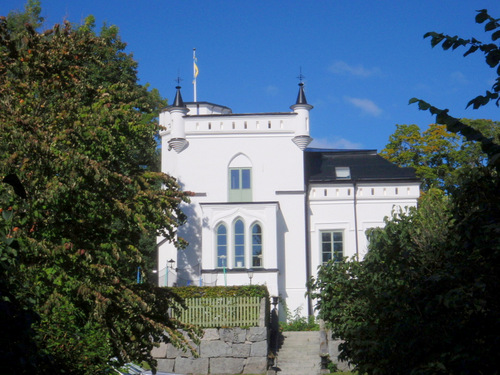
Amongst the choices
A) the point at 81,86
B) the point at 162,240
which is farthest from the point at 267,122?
the point at 81,86

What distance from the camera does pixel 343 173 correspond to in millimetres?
35094

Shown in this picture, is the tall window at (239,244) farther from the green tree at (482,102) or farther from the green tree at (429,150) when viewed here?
the green tree at (482,102)

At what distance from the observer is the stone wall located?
2336cm

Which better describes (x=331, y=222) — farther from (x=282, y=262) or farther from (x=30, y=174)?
(x=30, y=174)

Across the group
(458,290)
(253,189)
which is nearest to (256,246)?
(253,189)

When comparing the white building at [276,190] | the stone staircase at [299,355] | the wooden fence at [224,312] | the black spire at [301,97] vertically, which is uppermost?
the black spire at [301,97]

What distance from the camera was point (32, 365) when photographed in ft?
19.2

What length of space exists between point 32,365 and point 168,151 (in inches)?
1177

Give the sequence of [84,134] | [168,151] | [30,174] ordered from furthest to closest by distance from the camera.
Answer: [168,151]
[84,134]
[30,174]

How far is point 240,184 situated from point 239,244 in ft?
10.3

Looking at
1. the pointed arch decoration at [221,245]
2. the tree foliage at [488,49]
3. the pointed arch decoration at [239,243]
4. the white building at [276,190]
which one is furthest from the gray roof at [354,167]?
the tree foliage at [488,49]

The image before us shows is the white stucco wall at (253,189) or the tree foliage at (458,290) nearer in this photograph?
the tree foliage at (458,290)

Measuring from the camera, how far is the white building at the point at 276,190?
1283 inches

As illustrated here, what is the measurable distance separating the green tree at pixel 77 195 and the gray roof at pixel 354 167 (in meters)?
19.3
